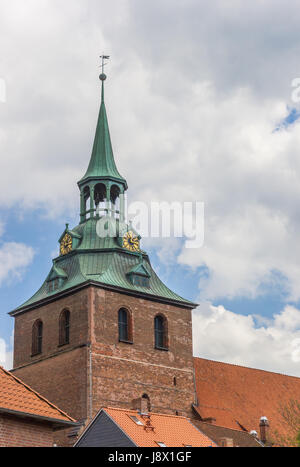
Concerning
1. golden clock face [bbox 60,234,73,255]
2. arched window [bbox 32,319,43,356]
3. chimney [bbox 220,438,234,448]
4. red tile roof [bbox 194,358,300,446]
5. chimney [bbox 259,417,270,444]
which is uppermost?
golden clock face [bbox 60,234,73,255]

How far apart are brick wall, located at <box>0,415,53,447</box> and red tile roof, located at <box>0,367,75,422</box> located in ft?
1.13

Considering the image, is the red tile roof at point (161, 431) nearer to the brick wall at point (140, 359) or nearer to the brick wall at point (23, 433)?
the brick wall at point (140, 359)

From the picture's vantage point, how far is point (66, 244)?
173 feet

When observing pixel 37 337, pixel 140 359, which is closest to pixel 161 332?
pixel 140 359

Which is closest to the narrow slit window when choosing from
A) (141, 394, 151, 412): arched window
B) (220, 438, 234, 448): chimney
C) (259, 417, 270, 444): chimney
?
(141, 394, 151, 412): arched window

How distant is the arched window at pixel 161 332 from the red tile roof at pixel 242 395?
424 centimetres

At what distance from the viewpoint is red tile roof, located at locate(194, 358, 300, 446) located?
2100 inches

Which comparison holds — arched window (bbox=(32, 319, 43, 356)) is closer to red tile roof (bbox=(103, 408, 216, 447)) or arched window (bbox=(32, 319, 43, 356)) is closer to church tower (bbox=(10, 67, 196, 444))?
church tower (bbox=(10, 67, 196, 444))

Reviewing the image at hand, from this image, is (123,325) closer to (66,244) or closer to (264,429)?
(66,244)

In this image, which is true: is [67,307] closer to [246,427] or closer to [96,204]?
[96,204]

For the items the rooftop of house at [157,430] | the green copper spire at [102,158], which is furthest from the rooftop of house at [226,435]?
the green copper spire at [102,158]

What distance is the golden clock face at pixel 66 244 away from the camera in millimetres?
52434

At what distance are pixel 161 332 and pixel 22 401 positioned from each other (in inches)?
1076
